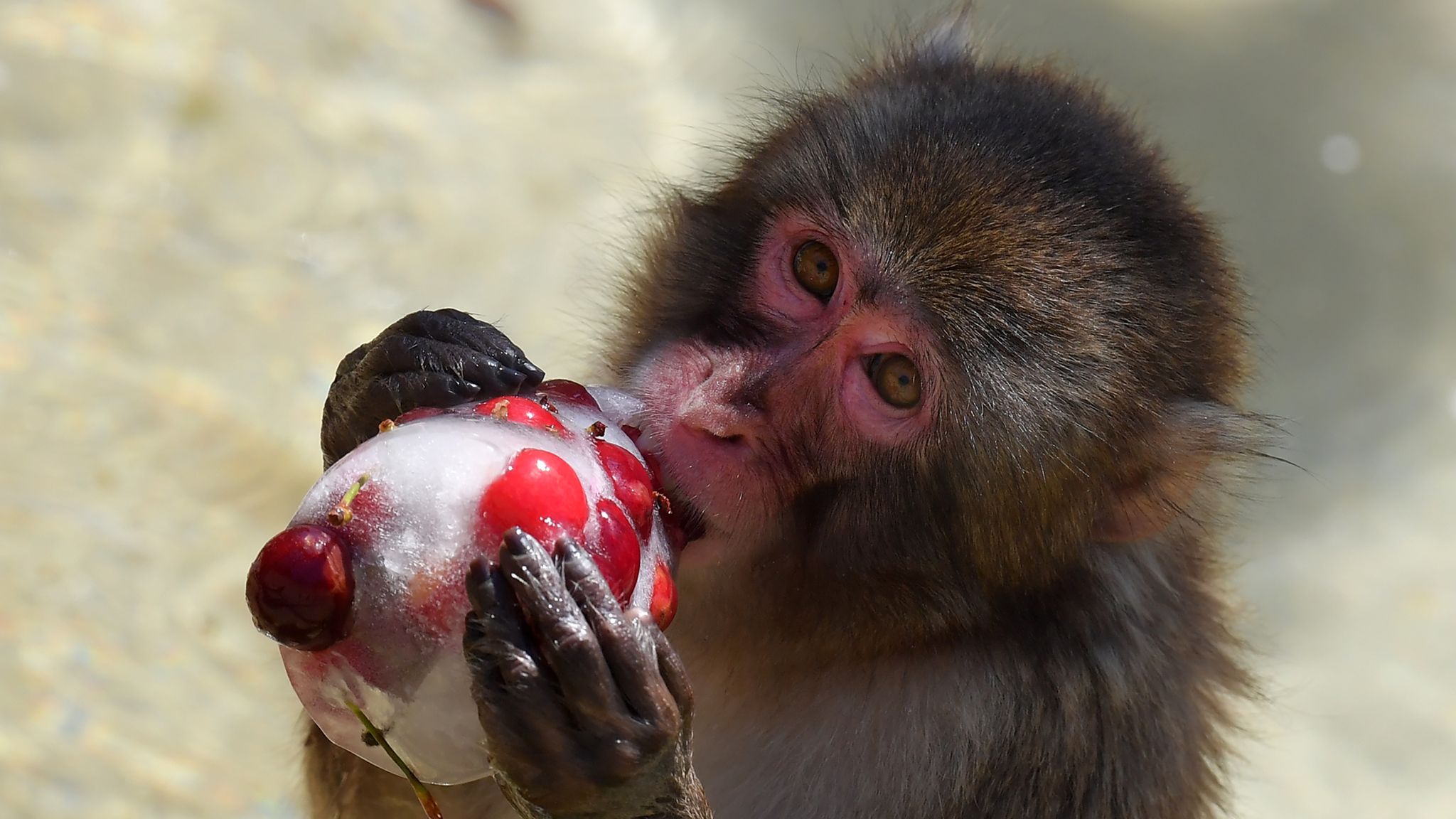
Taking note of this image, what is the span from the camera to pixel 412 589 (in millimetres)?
1576

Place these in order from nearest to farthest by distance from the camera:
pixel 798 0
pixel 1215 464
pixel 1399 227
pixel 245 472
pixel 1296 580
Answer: pixel 1215 464, pixel 245 472, pixel 1296 580, pixel 1399 227, pixel 798 0

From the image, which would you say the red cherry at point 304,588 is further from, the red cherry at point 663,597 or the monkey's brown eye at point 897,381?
the monkey's brown eye at point 897,381

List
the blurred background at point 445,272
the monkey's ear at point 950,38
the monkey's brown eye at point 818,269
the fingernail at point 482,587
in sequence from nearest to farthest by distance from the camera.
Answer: the fingernail at point 482,587
the monkey's brown eye at point 818,269
the monkey's ear at point 950,38
the blurred background at point 445,272

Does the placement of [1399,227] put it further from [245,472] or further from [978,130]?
[245,472]

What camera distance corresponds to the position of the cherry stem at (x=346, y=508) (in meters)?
1.57

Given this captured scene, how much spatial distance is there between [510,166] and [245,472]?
1.33 meters

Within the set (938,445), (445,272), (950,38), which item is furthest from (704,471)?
(445,272)

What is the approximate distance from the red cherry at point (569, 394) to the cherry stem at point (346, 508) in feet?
1.34

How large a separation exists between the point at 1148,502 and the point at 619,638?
90cm

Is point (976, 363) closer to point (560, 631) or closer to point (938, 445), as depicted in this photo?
point (938, 445)

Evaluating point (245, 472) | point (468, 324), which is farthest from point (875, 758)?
point (245, 472)

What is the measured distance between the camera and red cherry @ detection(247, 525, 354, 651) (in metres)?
1.53

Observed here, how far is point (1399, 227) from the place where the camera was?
4492 millimetres

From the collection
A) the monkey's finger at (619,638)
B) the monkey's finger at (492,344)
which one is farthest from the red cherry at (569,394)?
the monkey's finger at (619,638)
